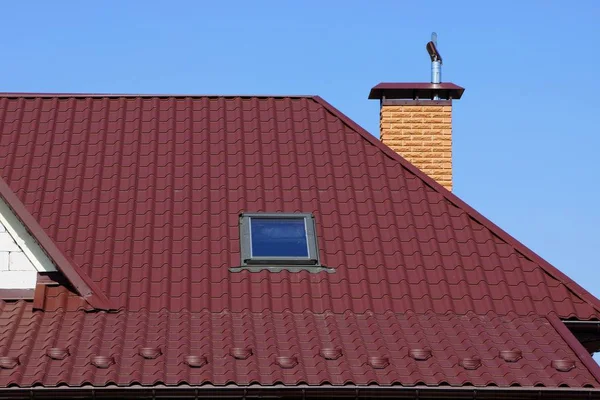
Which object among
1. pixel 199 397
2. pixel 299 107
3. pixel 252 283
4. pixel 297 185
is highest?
pixel 299 107

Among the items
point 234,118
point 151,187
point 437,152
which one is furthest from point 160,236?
point 437,152

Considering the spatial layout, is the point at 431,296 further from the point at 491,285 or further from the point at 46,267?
the point at 46,267

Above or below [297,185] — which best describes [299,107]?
above

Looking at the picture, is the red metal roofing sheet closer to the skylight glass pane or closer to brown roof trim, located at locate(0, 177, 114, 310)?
brown roof trim, located at locate(0, 177, 114, 310)

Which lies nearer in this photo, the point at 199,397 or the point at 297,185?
the point at 199,397

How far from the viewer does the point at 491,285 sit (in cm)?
1446

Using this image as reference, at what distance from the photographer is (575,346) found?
43.3 feet

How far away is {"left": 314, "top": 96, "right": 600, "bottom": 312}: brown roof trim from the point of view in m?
14.4

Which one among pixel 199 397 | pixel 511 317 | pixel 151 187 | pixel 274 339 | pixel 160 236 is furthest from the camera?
pixel 151 187

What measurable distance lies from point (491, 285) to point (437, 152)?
14.1 feet

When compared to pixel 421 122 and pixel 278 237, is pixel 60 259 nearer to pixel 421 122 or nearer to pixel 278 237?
pixel 278 237

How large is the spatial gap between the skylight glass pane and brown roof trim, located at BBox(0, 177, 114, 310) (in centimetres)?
200

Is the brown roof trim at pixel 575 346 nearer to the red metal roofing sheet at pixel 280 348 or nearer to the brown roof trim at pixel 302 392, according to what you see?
the red metal roofing sheet at pixel 280 348

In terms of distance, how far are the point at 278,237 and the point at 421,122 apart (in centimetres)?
446
